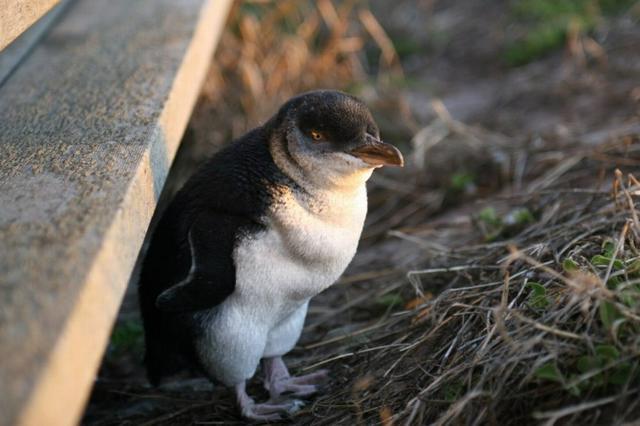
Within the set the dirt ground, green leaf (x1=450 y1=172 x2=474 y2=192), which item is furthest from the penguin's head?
green leaf (x1=450 y1=172 x2=474 y2=192)

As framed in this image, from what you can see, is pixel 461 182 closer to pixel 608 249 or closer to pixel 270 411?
pixel 608 249

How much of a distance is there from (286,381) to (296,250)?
70cm

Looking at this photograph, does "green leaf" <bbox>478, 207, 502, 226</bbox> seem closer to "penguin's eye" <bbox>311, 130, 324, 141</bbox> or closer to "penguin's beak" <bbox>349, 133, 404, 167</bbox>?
"penguin's beak" <bbox>349, 133, 404, 167</bbox>

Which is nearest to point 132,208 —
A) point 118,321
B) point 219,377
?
point 219,377

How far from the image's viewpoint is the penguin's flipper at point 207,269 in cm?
278

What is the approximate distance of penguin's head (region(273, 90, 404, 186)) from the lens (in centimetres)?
285

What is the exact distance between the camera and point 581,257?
9.59 feet

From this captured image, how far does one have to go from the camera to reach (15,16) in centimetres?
277

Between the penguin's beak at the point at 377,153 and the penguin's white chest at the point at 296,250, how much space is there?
17 centimetres

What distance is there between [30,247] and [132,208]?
368 mm

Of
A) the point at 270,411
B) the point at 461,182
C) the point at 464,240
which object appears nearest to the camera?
the point at 270,411

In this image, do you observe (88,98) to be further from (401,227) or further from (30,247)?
(401,227)

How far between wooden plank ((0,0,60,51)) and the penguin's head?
96cm

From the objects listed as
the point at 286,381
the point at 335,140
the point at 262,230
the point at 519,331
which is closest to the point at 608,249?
the point at 519,331
